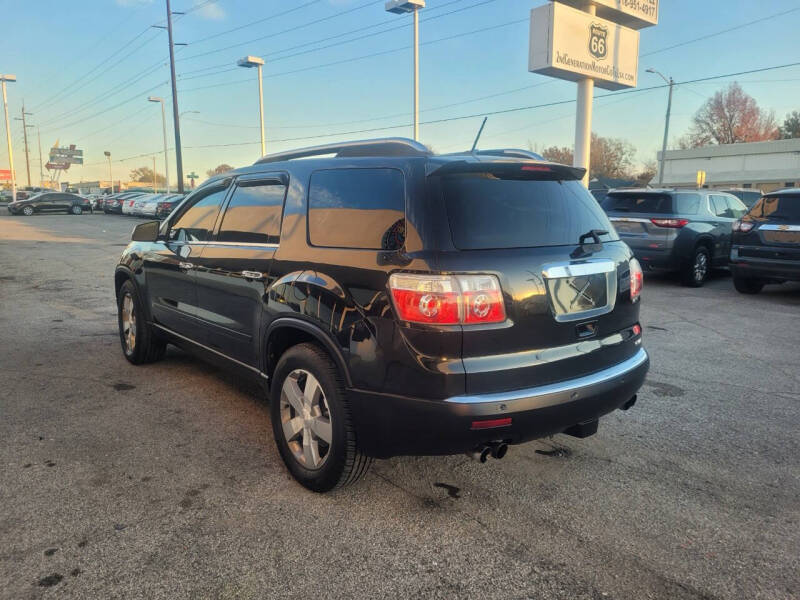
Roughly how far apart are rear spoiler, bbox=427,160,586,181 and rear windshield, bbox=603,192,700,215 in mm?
7679

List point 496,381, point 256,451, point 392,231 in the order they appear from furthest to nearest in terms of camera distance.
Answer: point 256,451, point 392,231, point 496,381

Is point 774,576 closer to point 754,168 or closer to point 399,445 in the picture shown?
point 399,445

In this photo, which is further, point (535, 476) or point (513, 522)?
point (535, 476)

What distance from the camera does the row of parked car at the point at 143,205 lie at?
30.7 meters

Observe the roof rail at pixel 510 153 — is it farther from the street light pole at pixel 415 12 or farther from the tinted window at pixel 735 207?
the street light pole at pixel 415 12

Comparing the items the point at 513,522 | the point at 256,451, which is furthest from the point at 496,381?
the point at 256,451

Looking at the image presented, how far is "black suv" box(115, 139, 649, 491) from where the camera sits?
259 centimetres

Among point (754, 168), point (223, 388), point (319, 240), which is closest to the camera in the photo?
point (319, 240)

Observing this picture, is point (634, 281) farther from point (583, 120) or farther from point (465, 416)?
point (583, 120)

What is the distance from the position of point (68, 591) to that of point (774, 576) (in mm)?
2826

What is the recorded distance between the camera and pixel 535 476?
330cm

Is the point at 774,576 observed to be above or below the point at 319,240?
below

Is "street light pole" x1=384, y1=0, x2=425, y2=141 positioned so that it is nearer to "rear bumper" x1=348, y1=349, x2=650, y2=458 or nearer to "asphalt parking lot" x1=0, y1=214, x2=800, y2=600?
"asphalt parking lot" x1=0, y1=214, x2=800, y2=600

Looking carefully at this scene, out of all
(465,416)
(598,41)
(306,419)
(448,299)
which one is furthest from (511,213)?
(598,41)
